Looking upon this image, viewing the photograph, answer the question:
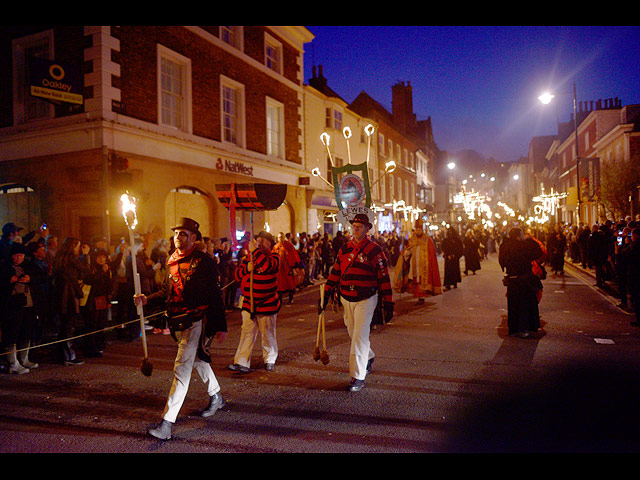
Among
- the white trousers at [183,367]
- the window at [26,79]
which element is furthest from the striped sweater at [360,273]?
the window at [26,79]

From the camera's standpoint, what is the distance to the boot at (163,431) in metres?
4.21

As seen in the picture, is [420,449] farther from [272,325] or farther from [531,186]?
[531,186]

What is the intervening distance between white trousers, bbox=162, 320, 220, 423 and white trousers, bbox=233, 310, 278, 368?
1.49 meters

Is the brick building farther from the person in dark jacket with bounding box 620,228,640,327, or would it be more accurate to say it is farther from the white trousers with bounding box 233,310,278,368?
the person in dark jacket with bounding box 620,228,640,327

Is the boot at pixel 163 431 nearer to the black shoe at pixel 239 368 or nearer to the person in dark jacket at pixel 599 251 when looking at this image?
the black shoe at pixel 239 368

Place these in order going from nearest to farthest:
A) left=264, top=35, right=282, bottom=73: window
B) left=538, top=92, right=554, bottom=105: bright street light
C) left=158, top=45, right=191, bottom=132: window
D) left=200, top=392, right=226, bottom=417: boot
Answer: left=200, top=392, right=226, bottom=417: boot
left=158, top=45, right=191, bottom=132: window
left=264, top=35, right=282, bottom=73: window
left=538, top=92, right=554, bottom=105: bright street light

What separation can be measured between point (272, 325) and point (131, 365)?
7.22 feet

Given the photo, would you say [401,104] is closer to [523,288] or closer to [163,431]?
[523,288]

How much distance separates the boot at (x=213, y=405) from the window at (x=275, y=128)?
1599 cm

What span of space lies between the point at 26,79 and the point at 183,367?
13.0m

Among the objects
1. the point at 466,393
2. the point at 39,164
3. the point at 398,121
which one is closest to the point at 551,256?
the point at 466,393

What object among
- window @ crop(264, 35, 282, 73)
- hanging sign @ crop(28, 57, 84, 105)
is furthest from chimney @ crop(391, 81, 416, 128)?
hanging sign @ crop(28, 57, 84, 105)

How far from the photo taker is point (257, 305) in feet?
20.9

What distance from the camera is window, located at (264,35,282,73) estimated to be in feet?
65.7
